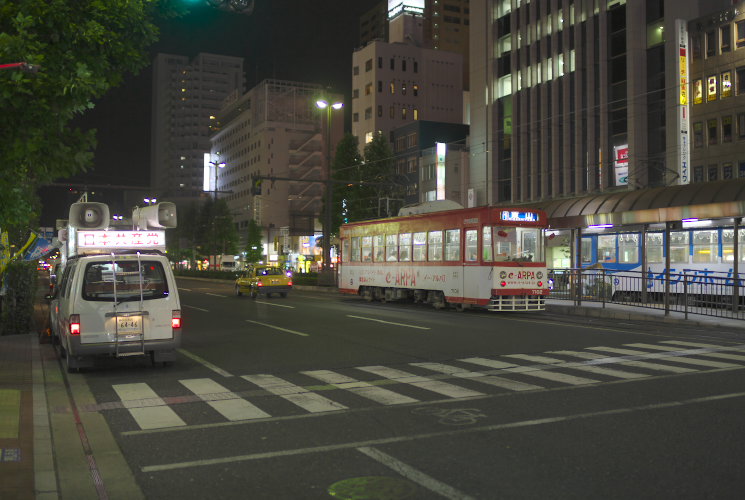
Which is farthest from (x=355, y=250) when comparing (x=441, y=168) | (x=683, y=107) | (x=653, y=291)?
(x=441, y=168)

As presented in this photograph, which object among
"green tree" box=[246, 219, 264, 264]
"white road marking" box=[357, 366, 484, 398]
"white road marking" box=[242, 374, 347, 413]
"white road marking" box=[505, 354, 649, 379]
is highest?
"green tree" box=[246, 219, 264, 264]

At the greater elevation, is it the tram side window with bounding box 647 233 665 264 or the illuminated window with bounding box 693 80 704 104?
the illuminated window with bounding box 693 80 704 104

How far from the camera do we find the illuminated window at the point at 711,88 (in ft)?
128

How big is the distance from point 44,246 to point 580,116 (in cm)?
3884

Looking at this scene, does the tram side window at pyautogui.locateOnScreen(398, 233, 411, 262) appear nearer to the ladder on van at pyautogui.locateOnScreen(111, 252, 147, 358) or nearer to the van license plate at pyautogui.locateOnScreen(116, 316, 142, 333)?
the ladder on van at pyautogui.locateOnScreen(111, 252, 147, 358)

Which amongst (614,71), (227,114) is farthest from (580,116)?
(227,114)

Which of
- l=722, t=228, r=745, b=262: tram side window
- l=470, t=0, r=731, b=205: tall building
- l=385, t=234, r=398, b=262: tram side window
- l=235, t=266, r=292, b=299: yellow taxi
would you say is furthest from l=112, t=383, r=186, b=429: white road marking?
l=470, t=0, r=731, b=205: tall building

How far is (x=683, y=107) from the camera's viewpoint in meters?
36.8

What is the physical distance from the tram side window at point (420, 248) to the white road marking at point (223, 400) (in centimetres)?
1552

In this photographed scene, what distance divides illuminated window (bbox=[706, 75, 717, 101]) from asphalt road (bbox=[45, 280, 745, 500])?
3051 cm

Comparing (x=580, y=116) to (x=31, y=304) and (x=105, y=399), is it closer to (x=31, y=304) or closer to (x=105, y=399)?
(x=31, y=304)

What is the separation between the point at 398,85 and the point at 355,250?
64.3 meters

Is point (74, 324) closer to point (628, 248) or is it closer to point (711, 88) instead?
point (628, 248)

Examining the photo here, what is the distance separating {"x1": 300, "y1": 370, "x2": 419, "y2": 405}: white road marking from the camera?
325 inches
